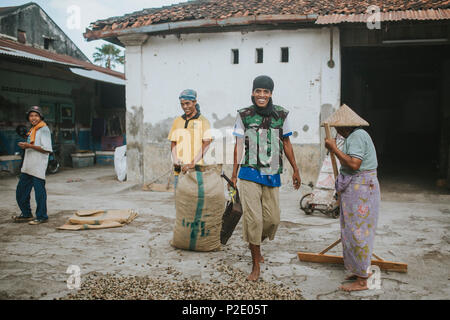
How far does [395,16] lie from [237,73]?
3.39 m

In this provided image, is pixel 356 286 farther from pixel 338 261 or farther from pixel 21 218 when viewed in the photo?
pixel 21 218

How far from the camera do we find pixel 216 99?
9070 millimetres

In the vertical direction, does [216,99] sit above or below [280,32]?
below

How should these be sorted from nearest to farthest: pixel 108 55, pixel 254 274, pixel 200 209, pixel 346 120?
pixel 346 120 < pixel 254 274 < pixel 200 209 < pixel 108 55

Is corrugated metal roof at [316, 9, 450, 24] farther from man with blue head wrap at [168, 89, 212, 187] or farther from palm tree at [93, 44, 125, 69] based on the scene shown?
palm tree at [93, 44, 125, 69]

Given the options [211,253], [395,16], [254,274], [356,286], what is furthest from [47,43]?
[356,286]

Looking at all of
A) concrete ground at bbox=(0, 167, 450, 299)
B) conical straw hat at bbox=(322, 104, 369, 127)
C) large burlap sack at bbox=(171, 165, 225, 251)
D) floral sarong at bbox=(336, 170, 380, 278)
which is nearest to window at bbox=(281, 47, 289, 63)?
concrete ground at bbox=(0, 167, 450, 299)

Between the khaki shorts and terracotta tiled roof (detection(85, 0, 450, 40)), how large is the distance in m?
5.32

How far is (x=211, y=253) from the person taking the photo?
4.35 meters

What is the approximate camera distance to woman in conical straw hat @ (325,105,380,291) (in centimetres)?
325
